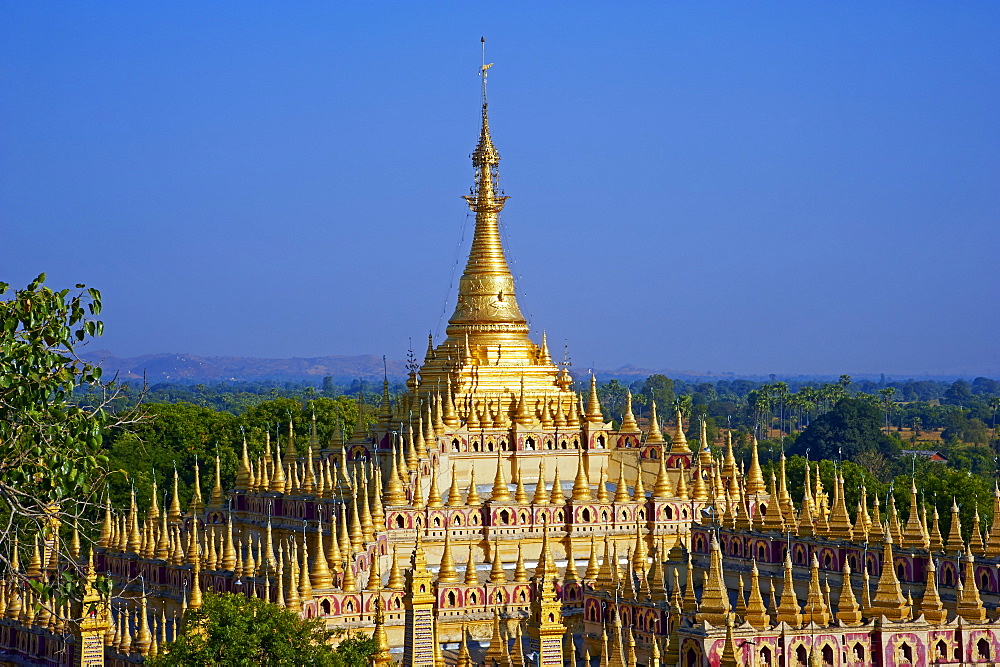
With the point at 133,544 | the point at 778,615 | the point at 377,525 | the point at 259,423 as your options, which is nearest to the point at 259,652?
the point at 778,615

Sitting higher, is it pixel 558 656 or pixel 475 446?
pixel 475 446

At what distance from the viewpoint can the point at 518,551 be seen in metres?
43.5

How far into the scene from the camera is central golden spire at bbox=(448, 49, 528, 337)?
5147 centimetres

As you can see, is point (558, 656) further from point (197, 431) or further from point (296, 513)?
point (197, 431)

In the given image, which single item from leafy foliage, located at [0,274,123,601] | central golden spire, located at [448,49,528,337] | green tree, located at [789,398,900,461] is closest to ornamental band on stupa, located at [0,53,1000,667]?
central golden spire, located at [448,49,528,337]

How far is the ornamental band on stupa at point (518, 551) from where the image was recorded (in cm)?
3009

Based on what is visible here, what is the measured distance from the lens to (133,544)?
149 feet

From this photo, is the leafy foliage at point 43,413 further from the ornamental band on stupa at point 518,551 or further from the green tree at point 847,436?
the green tree at point 847,436

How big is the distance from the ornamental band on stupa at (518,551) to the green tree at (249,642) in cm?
155

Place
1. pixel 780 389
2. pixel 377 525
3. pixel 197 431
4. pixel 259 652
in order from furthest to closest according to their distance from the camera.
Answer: pixel 780 389 < pixel 197 431 < pixel 377 525 < pixel 259 652

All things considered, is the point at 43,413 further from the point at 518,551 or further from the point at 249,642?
the point at 518,551

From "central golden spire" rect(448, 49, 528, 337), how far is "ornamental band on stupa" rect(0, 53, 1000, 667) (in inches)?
2.6

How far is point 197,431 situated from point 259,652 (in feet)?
177

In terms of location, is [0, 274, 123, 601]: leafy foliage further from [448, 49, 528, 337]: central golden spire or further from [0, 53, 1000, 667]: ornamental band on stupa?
[448, 49, 528, 337]: central golden spire
